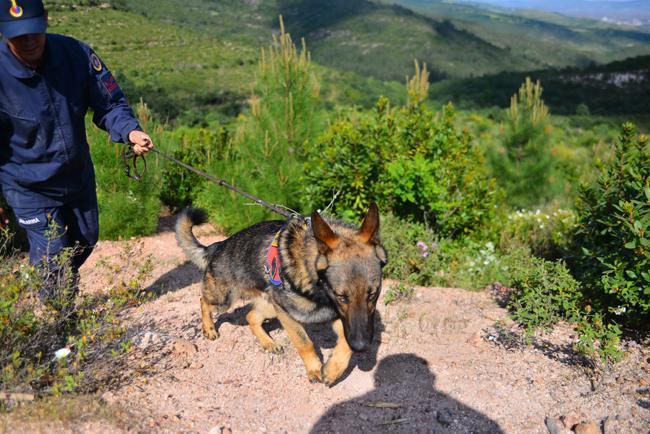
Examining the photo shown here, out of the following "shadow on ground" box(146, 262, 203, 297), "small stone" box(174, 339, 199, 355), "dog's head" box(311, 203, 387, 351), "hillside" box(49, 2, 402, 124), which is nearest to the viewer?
"dog's head" box(311, 203, 387, 351)

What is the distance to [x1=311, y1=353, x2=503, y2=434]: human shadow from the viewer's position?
302cm

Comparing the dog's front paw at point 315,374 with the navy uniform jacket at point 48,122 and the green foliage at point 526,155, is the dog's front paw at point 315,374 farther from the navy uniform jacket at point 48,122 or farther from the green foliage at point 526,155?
the green foliage at point 526,155

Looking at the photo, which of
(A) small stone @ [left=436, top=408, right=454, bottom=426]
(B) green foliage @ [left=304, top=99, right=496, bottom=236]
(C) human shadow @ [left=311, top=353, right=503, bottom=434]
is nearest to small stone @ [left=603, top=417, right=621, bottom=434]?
(C) human shadow @ [left=311, top=353, right=503, bottom=434]

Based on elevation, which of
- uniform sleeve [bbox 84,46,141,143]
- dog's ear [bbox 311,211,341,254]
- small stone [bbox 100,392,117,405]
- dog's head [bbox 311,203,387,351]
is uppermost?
→ uniform sleeve [bbox 84,46,141,143]

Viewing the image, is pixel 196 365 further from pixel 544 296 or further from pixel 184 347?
pixel 544 296

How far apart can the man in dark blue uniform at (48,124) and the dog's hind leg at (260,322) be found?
1514 mm

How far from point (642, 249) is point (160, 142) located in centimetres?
704

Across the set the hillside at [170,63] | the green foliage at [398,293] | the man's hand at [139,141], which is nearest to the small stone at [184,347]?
the man's hand at [139,141]

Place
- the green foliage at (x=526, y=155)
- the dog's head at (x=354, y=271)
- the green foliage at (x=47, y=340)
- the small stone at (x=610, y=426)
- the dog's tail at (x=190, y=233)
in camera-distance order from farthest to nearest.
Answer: the green foliage at (x=526, y=155) → the dog's tail at (x=190, y=233) → the small stone at (x=610, y=426) → the dog's head at (x=354, y=271) → the green foliage at (x=47, y=340)

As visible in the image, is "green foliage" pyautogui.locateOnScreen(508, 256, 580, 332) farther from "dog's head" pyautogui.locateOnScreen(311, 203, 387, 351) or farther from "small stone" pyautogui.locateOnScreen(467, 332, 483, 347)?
"dog's head" pyautogui.locateOnScreen(311, 203, 387, 351)

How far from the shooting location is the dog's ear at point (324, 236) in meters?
2.87

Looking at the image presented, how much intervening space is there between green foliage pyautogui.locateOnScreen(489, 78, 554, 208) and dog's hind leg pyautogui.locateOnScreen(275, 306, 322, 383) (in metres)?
7.76

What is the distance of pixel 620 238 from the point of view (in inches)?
150

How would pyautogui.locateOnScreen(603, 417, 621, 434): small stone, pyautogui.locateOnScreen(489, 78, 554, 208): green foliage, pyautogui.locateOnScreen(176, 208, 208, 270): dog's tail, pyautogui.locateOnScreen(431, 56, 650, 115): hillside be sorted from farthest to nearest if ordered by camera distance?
pyautogui.locateOnScreen(431, 56, 650, 115): hillside < pyautogui.locateOnScreen(489, 78, 554, 208): green foliage < pyautogui.locateOnScreen(176, 208, 208, 270): dog's tail < pyautogui.locateOnScreen(603, 417, 621, 434): small stone
